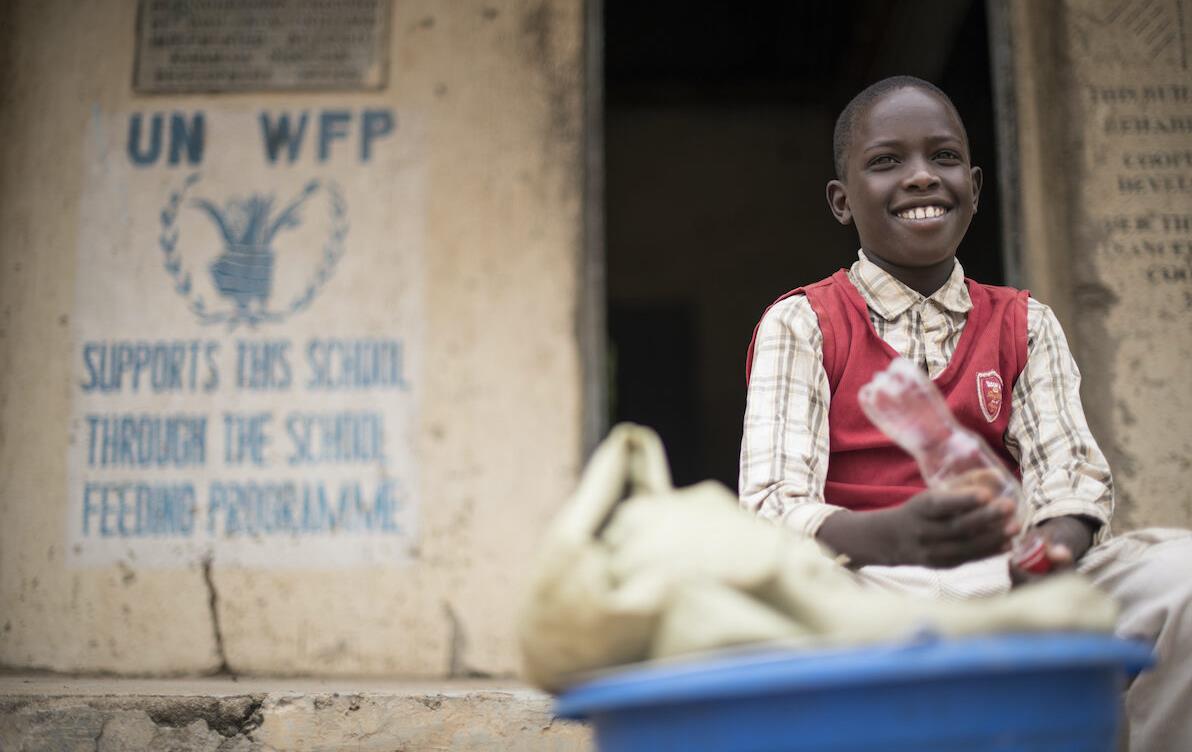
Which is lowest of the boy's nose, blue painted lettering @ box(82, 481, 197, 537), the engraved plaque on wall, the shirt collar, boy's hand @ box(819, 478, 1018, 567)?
blue painted lettering @ box(82, 481, 197, 537)

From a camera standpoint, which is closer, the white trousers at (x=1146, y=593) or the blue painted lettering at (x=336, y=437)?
the white trousers at (x=1146, y=593)

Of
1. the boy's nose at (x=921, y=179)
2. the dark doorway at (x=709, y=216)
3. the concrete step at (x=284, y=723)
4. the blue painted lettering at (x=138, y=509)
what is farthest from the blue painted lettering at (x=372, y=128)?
the dark doorway at (x=709, y=216)

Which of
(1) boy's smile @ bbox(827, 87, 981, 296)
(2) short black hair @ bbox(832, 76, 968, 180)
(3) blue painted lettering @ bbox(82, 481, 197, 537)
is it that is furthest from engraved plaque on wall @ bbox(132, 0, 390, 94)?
(1) boy's smile @ bbox(827, 87, 981, 296)

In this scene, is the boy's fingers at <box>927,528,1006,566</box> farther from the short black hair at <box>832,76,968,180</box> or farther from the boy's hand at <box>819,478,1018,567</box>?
the short black hair at <box>832,76,968,180</box>

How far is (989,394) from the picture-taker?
1654mm

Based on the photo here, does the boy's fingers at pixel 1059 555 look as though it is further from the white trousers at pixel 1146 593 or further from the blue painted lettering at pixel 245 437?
the blue painted lettering at pixel 245 437

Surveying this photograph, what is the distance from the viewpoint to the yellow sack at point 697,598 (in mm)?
911

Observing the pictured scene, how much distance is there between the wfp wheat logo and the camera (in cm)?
314

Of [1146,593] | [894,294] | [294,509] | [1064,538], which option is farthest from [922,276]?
[294,509]

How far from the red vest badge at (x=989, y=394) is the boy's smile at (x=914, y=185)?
0.19m

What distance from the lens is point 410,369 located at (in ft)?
10.2

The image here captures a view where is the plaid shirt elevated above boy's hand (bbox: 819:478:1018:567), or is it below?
above

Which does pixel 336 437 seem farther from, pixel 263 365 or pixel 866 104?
pixel 866 104

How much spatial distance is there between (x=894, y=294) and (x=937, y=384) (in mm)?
174
